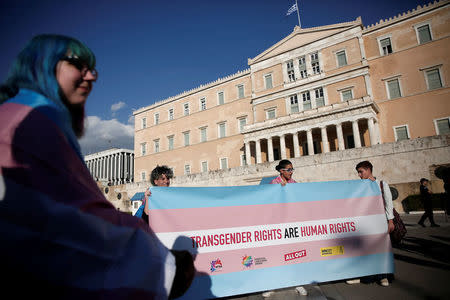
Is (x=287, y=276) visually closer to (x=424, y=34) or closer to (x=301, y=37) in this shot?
(x=424, y=34)

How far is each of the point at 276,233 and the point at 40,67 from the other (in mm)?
3370

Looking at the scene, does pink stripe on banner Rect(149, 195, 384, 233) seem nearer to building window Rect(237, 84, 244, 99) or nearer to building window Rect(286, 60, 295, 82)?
building window Rect(286, 60, 295, 82)

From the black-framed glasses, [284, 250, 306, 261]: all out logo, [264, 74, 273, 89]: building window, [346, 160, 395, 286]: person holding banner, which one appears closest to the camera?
the black-framed glasses

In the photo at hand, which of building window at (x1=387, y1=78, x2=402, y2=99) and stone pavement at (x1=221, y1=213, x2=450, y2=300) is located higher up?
building window at (x1=387, y1=78, x2=402, y2=99)

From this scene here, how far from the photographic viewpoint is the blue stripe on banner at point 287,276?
10.2ft

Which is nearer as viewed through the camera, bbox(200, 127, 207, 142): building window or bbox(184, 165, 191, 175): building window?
bbox(200, 127, 207, 142): building window

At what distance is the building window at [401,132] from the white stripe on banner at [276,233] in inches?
910

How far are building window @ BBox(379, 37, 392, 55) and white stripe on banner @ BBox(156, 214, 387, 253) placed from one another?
2638 centimetres

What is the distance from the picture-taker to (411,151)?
15.0m

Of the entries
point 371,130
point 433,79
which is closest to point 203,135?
point 371,130

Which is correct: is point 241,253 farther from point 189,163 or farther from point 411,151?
point 189,163

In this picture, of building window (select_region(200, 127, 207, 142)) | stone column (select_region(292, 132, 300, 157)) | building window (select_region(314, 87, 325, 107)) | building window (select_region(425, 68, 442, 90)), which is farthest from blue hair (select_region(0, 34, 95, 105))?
building window (select_region(200, 127, 207, 142))

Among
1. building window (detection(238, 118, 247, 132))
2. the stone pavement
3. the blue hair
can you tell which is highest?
building window (detection(238, 118, 247, 132))

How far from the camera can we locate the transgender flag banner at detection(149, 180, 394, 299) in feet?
10.3
